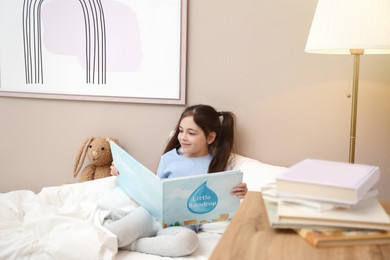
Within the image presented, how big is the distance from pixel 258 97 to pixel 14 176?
1394 mm

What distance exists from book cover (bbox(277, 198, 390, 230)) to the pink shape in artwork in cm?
154

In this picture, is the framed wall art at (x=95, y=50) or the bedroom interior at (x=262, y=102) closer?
the bedroom interior at (x=262, y=102)

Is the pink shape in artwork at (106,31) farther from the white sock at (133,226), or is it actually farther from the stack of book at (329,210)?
the stack of book at (329,210)

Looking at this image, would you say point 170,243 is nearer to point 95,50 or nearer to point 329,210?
point 329,210

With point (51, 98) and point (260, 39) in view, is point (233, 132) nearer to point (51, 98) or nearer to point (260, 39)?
point (260, 39)

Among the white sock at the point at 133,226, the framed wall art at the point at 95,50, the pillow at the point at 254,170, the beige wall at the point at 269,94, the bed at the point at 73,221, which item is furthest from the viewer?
the framed wall art at the point at 95,50

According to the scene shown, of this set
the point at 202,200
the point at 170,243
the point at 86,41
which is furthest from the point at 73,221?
the point at 86,41

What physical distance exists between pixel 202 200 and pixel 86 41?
1.19 m

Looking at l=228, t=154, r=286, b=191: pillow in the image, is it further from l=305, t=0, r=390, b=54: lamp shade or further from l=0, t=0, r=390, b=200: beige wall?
l=305, t=0, r=390, b=54: lamp shade

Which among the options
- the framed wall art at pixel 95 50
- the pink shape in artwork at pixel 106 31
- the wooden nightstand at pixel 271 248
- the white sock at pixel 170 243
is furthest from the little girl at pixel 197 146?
the wooden nightstand at pixel 271 248

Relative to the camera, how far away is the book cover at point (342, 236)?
68cm

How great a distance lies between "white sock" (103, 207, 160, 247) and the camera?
4.77ft

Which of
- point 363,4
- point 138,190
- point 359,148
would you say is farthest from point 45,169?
point 363,4

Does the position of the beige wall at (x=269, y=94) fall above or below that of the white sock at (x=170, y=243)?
above
